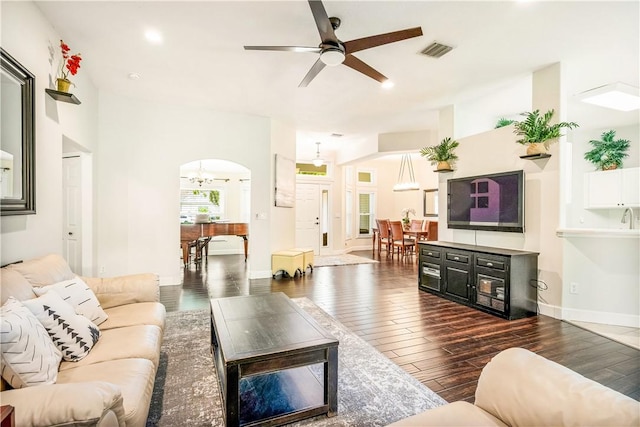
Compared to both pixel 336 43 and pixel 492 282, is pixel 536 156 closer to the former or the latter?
pixel 492 282

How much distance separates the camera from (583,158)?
6473 mm

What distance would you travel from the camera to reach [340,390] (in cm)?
220

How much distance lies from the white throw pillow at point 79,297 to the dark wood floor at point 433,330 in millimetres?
1851

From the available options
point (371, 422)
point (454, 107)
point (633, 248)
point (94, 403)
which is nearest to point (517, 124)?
point (454, 107)

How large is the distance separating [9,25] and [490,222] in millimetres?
5271

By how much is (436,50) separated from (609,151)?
5013 millimetres

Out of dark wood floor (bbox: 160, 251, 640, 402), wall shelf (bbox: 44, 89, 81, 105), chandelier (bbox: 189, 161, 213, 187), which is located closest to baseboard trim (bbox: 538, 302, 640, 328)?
dark wood floor (bbox: 160, 251, 640, 402)

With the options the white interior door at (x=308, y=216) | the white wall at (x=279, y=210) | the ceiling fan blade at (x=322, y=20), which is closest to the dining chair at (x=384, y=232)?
the white interior door at (x=308, y=216)

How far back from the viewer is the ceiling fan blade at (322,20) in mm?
2246

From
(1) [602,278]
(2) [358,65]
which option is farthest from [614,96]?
(2) [358,65]

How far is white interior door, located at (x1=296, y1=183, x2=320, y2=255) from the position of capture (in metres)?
8.88

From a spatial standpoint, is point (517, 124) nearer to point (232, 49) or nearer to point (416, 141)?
point (416, 141)

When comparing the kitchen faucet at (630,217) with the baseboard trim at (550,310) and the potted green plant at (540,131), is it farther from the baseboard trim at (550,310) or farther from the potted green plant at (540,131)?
the baseboard trim at (550,310)

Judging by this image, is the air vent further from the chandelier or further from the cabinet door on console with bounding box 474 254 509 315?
the chandelier
